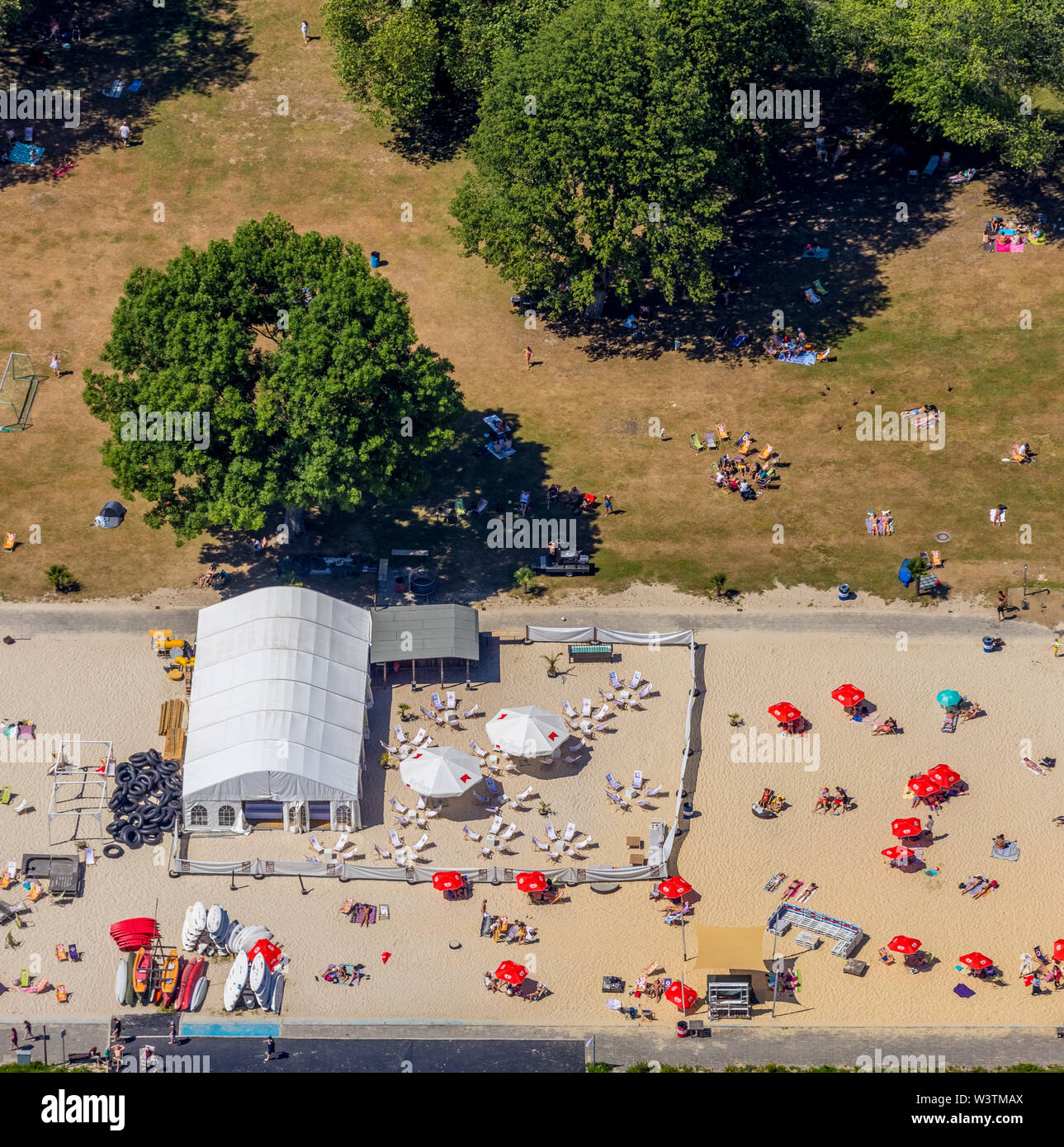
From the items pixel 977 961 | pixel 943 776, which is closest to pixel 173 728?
pixel 943 776

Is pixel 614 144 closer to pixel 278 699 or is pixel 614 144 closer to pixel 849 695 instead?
pixel 849 695

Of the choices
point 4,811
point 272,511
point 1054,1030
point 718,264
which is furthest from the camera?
point 718,264

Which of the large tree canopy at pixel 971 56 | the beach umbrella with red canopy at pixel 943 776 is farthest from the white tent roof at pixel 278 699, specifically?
the large tree canopy at pixel 971 56

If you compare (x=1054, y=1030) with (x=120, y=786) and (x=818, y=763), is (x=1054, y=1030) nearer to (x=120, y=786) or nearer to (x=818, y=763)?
(x=818, y=763)

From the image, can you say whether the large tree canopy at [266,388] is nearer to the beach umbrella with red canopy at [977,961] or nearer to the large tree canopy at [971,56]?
the beach umbrella with red canopy at [977,961]

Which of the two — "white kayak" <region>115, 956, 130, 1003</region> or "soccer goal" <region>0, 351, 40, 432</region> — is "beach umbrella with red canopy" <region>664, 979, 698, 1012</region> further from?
"soccer goal" <region>0, 351, 40, 432</region>

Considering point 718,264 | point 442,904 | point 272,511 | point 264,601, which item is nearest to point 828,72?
point 718,264
